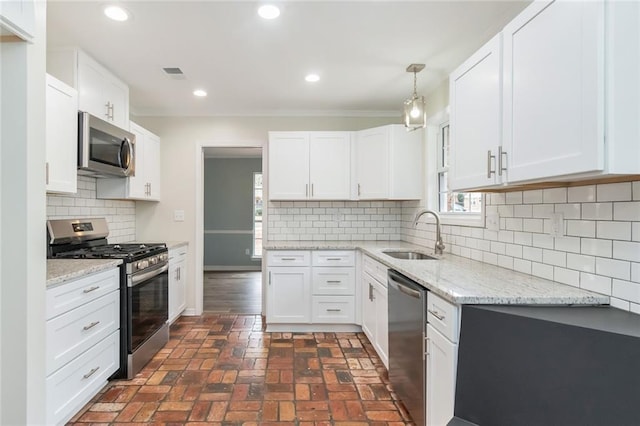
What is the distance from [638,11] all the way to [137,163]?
3.73 metres

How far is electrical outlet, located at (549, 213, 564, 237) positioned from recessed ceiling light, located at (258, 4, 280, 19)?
1895 mm

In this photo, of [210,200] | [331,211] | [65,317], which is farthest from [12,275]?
[210,200]

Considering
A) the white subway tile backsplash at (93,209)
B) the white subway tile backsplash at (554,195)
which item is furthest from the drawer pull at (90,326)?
the white subway tile backsplash at (554,195)

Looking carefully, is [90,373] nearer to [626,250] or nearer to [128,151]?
[128,151]

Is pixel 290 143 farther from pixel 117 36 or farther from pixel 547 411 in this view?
pixel 547 411

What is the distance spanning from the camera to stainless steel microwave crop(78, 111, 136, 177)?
2.53m

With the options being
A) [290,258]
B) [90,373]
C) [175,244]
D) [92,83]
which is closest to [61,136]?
[92,83]

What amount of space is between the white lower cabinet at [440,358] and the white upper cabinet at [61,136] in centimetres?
Answer: 239

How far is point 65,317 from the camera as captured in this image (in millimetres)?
1979

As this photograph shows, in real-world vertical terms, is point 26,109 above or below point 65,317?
above

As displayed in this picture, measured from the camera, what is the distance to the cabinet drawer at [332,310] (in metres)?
3.62

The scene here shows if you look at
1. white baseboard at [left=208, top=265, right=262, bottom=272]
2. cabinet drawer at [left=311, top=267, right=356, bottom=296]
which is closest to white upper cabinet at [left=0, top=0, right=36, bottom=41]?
cabinet drawer at [left=311, top=267, right=356, bottom=296]

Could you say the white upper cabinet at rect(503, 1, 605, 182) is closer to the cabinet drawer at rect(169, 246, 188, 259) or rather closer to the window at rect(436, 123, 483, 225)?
the window at rect(436, 123, 483, 225)

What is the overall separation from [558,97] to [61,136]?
2775mm
